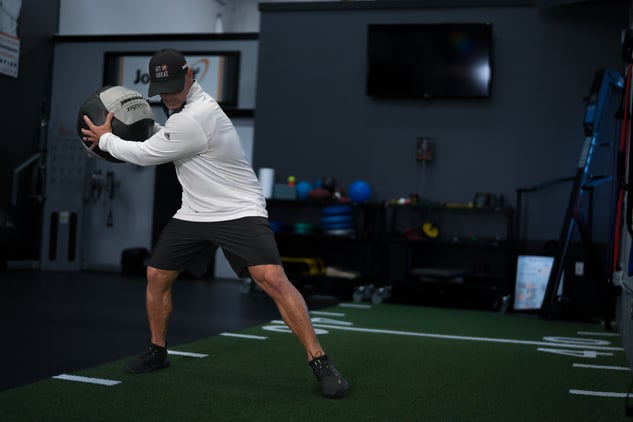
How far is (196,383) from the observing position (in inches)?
130

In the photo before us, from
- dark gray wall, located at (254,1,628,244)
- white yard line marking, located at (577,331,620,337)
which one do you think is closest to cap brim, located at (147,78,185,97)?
white yard line marking, located at (577,331,620,337)

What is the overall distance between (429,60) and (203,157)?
4.82 metres

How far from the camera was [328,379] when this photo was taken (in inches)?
122

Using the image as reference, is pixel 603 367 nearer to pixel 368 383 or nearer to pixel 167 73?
Answer: pixel 368 383

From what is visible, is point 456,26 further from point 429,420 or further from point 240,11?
point 240,11

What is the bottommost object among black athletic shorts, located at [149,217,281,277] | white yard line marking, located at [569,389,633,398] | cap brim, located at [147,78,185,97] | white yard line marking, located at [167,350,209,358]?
white yard line marking, located at [167,350,209,358]

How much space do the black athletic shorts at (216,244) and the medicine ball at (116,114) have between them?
438 millimetres

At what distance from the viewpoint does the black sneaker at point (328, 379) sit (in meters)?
3.07

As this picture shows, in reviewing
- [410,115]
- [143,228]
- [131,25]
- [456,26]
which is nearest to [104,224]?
[143,228]

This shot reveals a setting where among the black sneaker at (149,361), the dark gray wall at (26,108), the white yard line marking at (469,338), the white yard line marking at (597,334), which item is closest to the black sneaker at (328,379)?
the black sneaker at (149,361)

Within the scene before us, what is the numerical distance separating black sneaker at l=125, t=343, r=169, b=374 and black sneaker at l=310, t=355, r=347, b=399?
0.83 meters

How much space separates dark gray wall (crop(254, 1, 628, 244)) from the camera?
757cm

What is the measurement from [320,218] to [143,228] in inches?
116

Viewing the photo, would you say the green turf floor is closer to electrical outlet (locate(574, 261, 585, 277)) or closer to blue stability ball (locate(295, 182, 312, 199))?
electrical outlet (locate(574, 261, 585, 277))
